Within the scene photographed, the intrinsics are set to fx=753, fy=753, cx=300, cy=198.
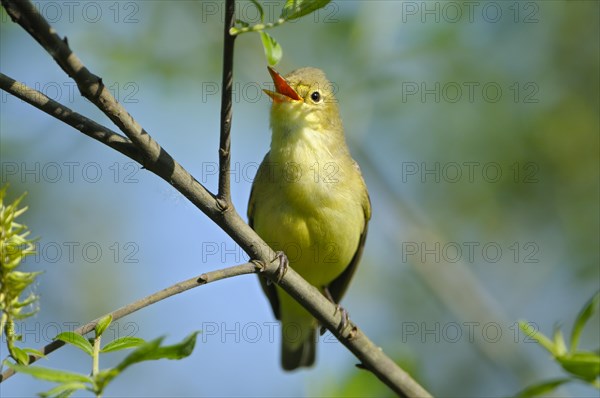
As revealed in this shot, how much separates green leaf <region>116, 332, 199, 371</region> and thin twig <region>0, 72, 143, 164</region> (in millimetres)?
1053

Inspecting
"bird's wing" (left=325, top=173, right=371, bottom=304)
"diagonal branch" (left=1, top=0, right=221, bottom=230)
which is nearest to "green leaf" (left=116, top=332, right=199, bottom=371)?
"diagonal branch" (left=1, top=0, right=221, bottom=230)

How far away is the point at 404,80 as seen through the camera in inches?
245

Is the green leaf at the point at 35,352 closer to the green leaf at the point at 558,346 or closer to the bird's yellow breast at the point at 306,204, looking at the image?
the green leaf at the point at 558,346

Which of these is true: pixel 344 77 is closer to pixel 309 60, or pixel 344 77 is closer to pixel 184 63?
pixel 309 60

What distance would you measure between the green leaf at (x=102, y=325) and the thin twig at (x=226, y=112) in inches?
30.2

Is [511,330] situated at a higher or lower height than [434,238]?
lower

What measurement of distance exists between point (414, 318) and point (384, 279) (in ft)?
1.57

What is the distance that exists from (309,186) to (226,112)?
2.56 metres

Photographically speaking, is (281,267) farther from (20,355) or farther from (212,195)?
(20,355)

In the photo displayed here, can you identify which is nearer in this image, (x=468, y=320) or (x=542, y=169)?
(x=468, y=320)

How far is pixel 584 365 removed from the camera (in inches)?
65.9

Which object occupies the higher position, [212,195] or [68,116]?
[68,116]

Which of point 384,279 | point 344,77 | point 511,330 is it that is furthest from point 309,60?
point 511,330

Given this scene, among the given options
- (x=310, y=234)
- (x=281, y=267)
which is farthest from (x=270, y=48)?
(x=310, y=234)
